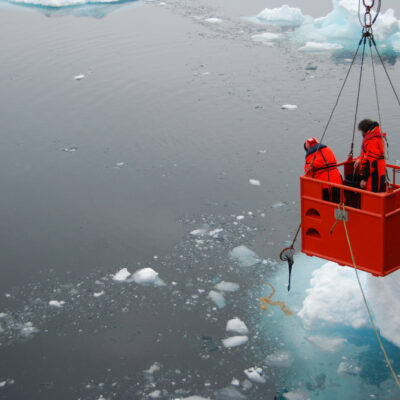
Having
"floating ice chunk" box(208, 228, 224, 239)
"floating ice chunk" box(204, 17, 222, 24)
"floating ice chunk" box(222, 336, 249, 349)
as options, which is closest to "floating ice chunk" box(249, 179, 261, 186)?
"floating ice chunk" box(208, 228, 224, 239)

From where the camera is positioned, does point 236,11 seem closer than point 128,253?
No

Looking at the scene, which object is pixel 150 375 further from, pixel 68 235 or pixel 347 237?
pixel 68 235

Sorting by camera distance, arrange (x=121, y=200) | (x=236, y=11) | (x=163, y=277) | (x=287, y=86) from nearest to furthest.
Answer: (x=163, y=277) < (x=121, y=200) < (x=287, y=86) < (x=236, y=11)

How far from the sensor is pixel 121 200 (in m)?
9.40

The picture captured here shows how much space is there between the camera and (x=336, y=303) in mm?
6508

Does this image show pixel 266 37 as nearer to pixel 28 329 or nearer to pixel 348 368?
pixel 28 329

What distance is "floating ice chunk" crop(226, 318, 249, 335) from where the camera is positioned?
6.43 m

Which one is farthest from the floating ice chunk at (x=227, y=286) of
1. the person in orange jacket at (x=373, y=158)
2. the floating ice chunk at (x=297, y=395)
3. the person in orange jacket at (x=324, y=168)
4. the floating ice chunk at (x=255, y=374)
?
the person in orange jacket at (x=373, y=158)

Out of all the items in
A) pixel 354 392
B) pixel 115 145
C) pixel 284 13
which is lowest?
pixel 354 392

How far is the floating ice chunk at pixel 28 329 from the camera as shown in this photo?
659 centimetres

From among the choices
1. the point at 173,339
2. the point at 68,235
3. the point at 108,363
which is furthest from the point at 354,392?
the point at 68,235

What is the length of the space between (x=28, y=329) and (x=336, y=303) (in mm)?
3160

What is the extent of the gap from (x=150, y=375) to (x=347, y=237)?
2201 millimetres

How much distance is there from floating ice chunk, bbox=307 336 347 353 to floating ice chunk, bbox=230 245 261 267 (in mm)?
1483
